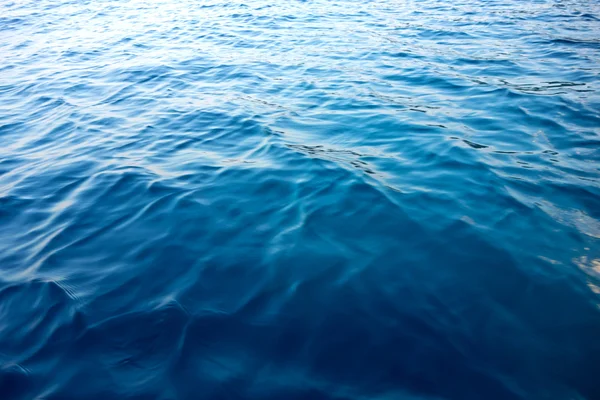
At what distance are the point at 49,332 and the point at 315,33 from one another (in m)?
12.0

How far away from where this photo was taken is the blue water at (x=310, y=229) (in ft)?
11.6

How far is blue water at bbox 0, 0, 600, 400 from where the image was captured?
3.52m

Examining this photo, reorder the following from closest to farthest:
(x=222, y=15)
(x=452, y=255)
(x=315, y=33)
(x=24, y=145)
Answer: (x=452, y=255)
(x=24, y=145)
(x=315, y=33)
(x=222, y=15)

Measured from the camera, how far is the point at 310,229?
201 inches

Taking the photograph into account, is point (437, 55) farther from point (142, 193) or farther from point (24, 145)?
point (24, 145)

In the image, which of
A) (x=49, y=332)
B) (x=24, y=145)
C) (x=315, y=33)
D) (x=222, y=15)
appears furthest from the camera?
(x=222, y=15)

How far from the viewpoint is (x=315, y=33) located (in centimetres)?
1355

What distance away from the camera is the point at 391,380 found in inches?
133

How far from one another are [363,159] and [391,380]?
377 centimetres

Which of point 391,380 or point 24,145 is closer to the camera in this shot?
point 391,380

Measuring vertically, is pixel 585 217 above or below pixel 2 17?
above

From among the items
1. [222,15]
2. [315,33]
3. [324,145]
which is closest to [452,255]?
[324,145]

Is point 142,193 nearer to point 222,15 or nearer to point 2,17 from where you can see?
point 222,15

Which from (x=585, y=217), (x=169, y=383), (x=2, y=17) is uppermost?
(x=585, y=217)
